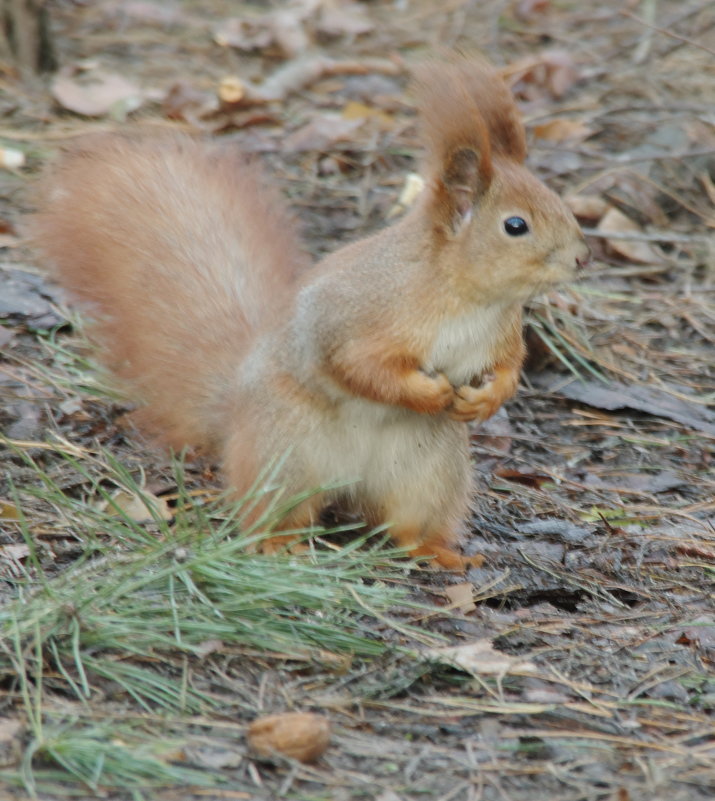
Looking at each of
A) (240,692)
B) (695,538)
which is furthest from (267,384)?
(695,538)

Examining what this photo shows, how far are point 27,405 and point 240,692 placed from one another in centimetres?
138

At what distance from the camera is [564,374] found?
360 centimetres

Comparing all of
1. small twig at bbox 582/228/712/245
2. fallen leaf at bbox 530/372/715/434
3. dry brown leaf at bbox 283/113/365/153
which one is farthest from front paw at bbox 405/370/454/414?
dry brown leaf at bbox 283/113/365/153

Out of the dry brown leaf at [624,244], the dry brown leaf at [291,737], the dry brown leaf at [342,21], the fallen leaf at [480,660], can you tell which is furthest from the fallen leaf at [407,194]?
the dry brown leaf at [291,737]

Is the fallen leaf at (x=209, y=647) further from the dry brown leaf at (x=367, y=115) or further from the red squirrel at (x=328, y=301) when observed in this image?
the dry brown leaf at (x=367, y=115)

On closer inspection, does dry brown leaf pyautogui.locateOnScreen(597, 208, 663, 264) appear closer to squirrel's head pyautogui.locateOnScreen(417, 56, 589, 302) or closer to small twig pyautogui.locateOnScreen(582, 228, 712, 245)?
small twig pyautogui.locateOnScreen(582, 228, 712, 245)

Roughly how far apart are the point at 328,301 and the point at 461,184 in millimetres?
357

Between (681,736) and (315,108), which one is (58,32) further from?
(681,736)

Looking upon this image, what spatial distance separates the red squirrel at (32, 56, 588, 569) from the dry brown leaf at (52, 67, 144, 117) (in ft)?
5.58

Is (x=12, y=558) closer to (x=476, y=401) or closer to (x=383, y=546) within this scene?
(x=383, y=546)

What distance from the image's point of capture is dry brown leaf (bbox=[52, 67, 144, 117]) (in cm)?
469

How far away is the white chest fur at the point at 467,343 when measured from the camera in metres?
2.43

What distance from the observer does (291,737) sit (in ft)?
5.81

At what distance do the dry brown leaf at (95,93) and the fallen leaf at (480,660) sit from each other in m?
3.14
